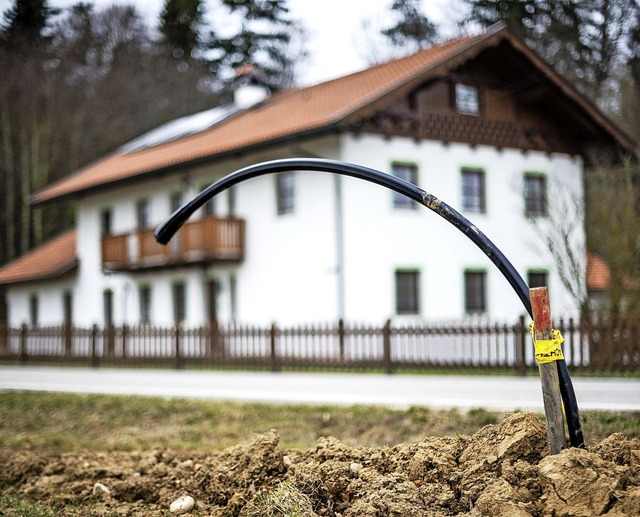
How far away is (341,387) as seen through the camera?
15.0 meters

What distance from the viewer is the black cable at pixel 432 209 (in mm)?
5270

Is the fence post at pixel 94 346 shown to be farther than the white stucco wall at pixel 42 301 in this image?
No

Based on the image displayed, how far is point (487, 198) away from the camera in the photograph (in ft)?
82.9

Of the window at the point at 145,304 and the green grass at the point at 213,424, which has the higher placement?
the window at the point at 145,304

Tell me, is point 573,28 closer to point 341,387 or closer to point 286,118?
point 286,118

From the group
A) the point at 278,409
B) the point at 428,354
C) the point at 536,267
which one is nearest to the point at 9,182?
the point at 536,267

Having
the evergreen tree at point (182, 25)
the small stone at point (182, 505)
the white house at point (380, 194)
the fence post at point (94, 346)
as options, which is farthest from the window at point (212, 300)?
the small stone at point (182, 505)

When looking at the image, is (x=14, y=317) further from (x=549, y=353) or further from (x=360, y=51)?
(x=549, y=353)

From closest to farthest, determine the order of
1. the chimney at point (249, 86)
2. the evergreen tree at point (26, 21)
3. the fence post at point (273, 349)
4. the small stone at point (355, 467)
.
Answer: the small stone at point (355, 467)
the evergreen tree at point (26, 21)
the fence post at point (273, 349)
the chimney at point (249, 86)

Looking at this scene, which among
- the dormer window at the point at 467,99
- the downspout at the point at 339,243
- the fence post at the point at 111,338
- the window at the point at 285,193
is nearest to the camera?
the downspout at the point at 339,243

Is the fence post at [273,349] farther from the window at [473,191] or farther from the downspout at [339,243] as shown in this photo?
the window at [473,191]

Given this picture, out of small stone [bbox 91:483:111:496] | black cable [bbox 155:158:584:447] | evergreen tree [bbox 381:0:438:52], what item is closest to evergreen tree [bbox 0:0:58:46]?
black cable [bbox 155:158:584:447]

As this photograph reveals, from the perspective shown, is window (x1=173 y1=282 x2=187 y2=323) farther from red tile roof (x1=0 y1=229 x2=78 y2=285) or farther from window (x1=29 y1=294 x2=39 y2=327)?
window (x1=29 y1=294 x2=39 y2=327)

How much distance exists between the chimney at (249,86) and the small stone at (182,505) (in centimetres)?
2668
